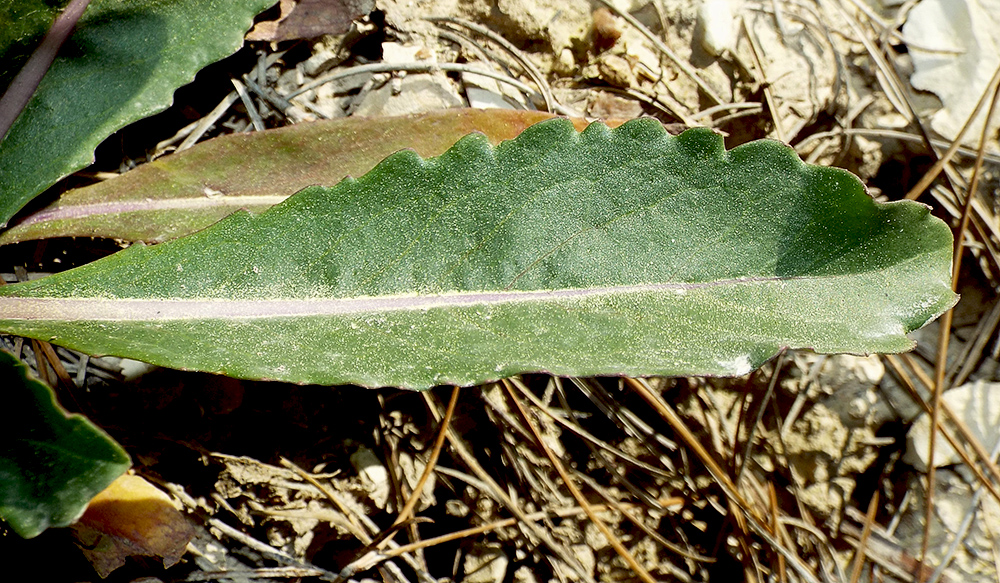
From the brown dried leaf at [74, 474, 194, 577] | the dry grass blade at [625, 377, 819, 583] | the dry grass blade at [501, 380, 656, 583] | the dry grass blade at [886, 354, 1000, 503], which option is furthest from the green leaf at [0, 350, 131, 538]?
the dry grass blade at [886, 354, 1000, 503]

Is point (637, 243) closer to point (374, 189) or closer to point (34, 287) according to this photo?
point (374, 189)

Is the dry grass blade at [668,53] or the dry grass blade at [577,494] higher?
the dry grass blade at [668,53]

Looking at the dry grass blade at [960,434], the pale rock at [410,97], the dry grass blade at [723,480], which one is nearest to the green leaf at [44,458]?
the pale rock at [410,97]

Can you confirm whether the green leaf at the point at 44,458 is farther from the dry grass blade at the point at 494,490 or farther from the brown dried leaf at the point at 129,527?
the dry grass blade at the point at 494,490

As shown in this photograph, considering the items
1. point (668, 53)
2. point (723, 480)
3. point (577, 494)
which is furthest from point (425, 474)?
point (668, 53)

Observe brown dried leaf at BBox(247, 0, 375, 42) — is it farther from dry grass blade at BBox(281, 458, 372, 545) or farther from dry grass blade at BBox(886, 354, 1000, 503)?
dry grass blade at BBox(886, 354, 1000, 503)

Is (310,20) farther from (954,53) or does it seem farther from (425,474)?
(954,53)
